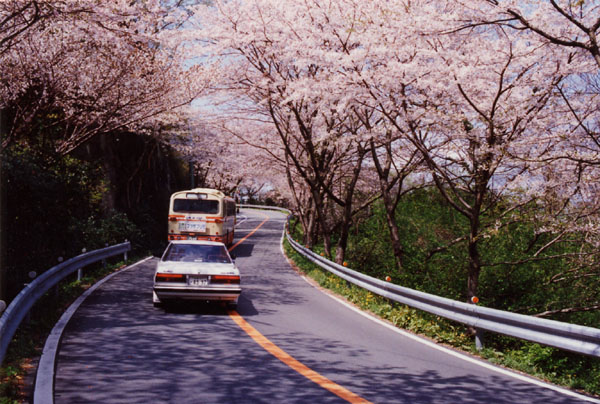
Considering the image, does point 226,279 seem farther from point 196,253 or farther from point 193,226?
point 193,226

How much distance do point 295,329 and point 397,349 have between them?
78.6 inches

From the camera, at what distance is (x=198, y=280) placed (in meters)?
10.6

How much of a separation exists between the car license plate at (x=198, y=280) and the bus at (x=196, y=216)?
43.4 feet

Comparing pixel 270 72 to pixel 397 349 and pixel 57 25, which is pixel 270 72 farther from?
pixel 397 349

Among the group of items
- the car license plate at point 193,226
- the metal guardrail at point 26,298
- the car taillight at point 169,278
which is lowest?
the metal guardrail at point 26,298

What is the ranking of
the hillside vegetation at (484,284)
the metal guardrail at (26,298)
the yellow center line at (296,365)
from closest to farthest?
the yellow center line at (296,365)
the metal guardrail at (26,298)
the hillside vegetation at (484,284)

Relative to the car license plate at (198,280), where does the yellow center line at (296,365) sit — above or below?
below

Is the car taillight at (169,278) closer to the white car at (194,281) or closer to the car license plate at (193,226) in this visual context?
the white car at (194,281)

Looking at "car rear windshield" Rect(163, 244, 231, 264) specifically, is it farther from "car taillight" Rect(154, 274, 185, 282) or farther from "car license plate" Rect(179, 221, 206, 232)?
"car license plate" Rect(179, 221, 206, 232)

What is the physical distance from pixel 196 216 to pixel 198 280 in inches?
532

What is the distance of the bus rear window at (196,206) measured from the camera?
23.8m

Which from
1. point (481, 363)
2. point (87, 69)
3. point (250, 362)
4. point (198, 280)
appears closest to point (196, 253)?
point (198, 280)

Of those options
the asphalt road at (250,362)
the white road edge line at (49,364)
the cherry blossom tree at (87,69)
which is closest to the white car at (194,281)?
the asphalt road at (250,362)

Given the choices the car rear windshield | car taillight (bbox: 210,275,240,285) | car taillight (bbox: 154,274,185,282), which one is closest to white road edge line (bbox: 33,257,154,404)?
car taillight (bbox: 154,274,185,282)
